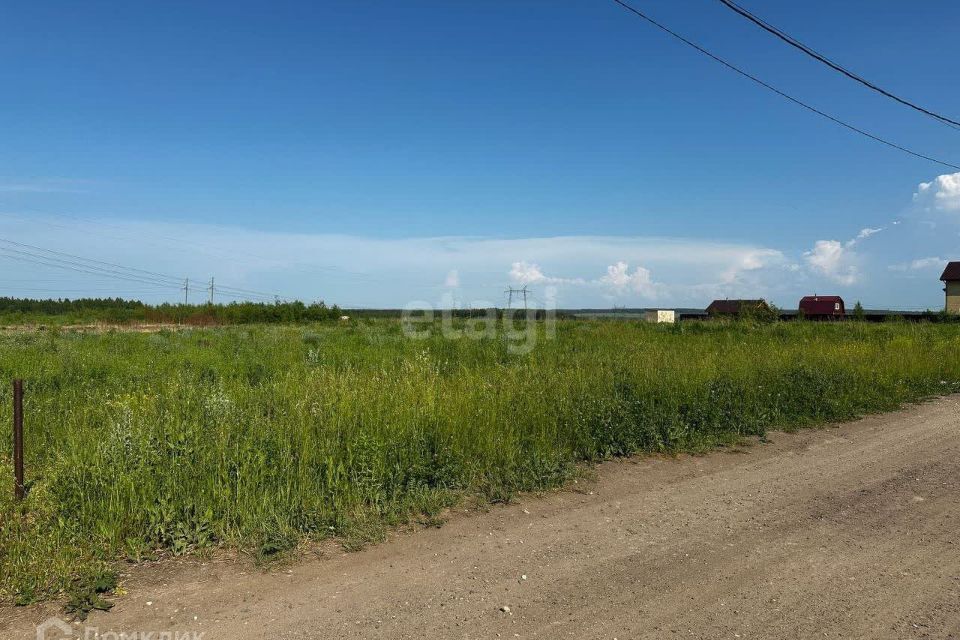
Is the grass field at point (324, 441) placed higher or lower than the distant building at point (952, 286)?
lower

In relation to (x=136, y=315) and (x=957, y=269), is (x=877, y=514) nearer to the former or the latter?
(x=136, y=315)

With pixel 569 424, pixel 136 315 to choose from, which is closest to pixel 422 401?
pixel 569 424

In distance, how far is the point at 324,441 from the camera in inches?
216

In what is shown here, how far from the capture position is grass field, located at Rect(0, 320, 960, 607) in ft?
14.0

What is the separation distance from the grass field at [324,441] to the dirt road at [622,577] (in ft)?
1.26

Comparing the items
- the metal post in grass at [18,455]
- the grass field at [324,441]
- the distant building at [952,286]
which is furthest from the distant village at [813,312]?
the metal post in grass at [18,455]

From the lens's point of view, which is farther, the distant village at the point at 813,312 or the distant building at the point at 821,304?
the distant building at the point at 821,304

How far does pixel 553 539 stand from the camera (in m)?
4.38

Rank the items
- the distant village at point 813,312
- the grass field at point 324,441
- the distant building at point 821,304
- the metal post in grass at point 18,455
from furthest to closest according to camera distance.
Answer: the distant building at point 821,304
the distant village at point 813,312
the metal post in grass at point 18,455
the grass field at point 324,441

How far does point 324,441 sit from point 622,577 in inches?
119

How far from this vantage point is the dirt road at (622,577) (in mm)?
3238

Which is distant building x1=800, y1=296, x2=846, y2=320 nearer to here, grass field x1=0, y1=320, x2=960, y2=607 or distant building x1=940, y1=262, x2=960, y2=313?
distant building x1=940, y1=262, x2=960, y2=313

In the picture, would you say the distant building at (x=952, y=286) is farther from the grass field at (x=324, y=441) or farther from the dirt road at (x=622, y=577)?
the dirt road at (x=622, y=577)

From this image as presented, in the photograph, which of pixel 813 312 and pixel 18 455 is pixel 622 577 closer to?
pixel 18 455
